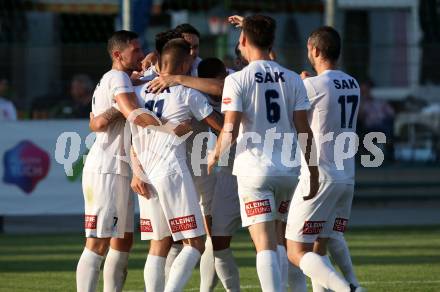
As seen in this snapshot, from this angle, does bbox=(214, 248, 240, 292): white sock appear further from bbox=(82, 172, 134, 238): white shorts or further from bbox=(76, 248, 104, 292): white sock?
bbox=(76, 248, 104, 292): white sock

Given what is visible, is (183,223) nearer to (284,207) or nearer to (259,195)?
(259,195)

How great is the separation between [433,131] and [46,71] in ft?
23.6

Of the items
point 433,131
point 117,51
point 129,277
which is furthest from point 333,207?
point 433,131

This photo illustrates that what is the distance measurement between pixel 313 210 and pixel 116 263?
167 cm

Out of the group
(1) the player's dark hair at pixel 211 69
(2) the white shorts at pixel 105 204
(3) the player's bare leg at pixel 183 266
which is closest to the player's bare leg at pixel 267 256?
(3) the player's bare leg at pixel 183 266

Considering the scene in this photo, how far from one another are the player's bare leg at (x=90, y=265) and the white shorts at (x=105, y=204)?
100 mm

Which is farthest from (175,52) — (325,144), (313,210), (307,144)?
(313,210)

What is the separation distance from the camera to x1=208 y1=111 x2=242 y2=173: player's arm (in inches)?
372

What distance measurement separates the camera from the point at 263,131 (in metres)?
9.70

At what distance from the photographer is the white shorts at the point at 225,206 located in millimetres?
10680

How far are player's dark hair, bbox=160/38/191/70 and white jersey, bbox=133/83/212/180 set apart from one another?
0.64 ft

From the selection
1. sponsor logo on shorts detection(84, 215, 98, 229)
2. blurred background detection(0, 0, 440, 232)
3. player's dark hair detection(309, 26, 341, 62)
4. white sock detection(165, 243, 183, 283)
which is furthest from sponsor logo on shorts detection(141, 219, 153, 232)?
blurred background detection(0, 0, 440, 232)

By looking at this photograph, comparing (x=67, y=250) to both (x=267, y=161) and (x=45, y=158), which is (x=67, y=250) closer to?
(x=45, y=158)

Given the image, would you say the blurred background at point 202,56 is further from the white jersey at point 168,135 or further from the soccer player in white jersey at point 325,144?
the soccer player in white jersey at point 325,144
